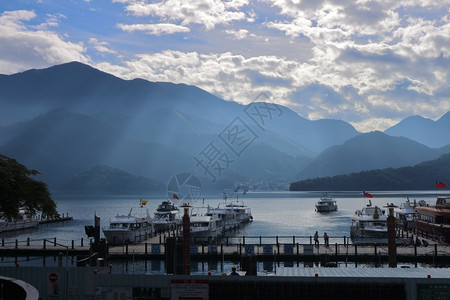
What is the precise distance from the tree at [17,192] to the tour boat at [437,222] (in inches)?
1873

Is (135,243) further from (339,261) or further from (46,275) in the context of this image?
(46,275)

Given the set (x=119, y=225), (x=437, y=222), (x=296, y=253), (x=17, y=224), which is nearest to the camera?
(x=296, y=253)

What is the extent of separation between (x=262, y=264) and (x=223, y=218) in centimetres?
4230

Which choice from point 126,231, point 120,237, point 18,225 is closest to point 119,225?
point 120,237

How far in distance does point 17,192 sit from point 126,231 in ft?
84.2

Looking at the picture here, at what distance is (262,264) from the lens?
2234 inches

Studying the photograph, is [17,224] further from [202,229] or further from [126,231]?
[202,229]

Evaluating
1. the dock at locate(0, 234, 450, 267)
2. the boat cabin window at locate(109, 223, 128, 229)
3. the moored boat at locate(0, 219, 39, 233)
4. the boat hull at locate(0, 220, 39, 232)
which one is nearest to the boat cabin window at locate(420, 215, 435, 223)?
the dock at locate(0, 234, 450, 267)

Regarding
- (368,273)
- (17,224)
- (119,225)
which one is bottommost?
(17,224)

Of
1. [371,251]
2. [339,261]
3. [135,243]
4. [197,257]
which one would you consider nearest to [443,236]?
[371,251]

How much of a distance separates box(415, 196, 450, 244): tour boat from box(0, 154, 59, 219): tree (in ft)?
156

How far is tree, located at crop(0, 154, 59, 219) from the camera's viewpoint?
140ft

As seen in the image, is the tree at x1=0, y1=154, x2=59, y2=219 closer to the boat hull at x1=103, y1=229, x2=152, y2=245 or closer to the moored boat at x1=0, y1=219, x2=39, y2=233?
the boat hull at x1=103, y1=229, x2=152, y2=245

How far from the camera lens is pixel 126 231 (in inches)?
2675
